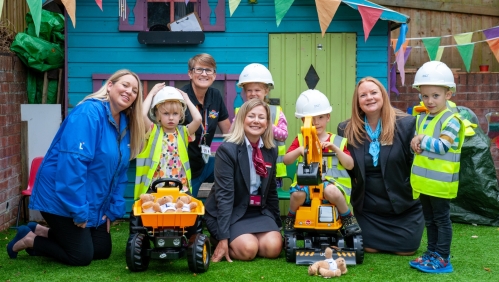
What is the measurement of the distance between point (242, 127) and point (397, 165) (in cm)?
127

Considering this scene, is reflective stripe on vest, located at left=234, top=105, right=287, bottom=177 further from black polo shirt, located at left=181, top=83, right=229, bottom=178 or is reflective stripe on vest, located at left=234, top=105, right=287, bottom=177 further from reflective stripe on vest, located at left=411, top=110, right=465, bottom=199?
reflective stripe on vest, located at left=411, top=110, right=465, bottom=199

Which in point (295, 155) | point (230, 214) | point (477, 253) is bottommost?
point (477, 253)

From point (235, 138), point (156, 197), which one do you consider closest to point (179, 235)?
point (156, 197)

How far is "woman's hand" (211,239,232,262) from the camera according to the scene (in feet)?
16.5

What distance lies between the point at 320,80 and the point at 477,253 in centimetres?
244

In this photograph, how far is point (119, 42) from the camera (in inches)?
272

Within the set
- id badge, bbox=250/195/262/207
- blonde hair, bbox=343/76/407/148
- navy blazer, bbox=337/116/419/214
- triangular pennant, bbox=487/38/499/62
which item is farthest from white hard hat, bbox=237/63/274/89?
triangular pennant, bbox=487/38/499/62

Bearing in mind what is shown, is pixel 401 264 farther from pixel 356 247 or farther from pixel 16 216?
pixel 16 216

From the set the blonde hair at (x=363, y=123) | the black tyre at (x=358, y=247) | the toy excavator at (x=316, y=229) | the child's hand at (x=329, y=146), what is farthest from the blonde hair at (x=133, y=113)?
the black tyre at (x=358, y=247)

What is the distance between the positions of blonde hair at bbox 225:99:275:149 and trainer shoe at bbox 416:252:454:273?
1.48 metres

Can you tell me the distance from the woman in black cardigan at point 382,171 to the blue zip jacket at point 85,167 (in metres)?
1.85

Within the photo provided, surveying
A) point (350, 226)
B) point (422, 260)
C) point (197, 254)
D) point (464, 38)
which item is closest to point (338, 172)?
point (350, 226)

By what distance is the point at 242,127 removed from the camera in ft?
17.1

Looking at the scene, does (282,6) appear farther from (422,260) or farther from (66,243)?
(66,243)
